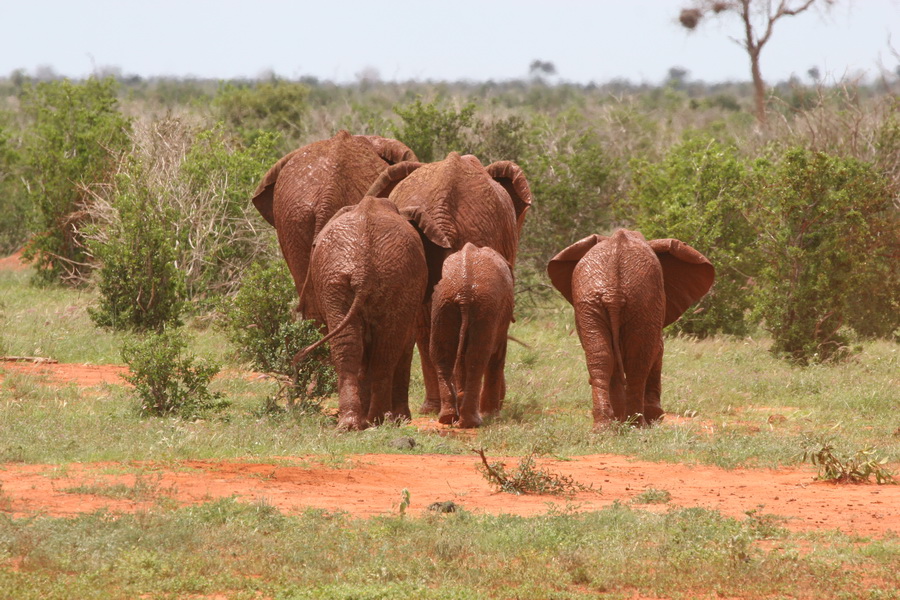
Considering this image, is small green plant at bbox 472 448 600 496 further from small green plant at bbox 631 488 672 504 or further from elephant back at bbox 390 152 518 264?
elephant back at bbox 390 152 518 264

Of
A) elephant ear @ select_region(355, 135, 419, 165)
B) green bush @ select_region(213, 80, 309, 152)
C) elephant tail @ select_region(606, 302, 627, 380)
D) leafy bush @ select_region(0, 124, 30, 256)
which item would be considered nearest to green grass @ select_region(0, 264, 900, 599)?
elephant tail @ select_region(606, 302, 627, 380)

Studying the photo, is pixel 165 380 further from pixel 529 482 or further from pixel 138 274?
pixel 138 274

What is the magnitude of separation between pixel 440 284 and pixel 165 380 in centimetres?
236

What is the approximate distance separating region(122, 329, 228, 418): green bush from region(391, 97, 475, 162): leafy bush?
10921 mm

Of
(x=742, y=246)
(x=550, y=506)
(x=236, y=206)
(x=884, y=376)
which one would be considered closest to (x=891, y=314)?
(x=742, y=246)

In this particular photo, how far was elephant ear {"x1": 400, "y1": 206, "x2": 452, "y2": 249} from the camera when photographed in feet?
33.9

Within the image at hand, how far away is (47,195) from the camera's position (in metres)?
20.8

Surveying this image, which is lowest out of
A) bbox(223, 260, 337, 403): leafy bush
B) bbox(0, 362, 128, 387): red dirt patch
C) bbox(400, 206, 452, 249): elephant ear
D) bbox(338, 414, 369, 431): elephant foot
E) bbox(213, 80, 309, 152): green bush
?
bbox(0, 362, 128, 387): red dirt patch

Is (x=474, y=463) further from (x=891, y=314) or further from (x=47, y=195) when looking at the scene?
→ (x=47, y=195)

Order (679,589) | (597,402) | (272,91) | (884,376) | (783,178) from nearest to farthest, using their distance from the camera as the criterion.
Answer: (679,589) < (597,402) < (884,376) < (783,178) < (272,91)

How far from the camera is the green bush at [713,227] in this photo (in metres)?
17.0

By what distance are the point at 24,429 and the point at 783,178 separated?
9927mm

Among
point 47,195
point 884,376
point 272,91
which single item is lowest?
point 884,376

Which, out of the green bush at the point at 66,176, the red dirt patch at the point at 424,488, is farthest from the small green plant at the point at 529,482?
the green bush at the point at 66,176
